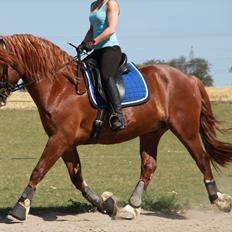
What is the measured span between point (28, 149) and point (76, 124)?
13392 mm

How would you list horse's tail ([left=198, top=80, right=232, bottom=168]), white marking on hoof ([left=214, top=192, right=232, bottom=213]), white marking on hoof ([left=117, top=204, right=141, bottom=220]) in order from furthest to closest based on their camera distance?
horse's tail ([left=198, top=80, right=232, bottom=168]), white marking on hoof ([left=214, top=192, right=232, bottom=213]), white marking on hoof ([left=117, top=204, right=141, bottom=220])

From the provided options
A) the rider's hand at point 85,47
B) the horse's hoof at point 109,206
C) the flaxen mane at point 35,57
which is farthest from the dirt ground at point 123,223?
the rider's hand at point 85,47

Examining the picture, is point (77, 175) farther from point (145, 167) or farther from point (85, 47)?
point (85, 47)

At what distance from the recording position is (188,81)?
9773 mm

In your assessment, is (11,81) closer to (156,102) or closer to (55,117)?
(55,117)

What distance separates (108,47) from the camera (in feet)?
29.5

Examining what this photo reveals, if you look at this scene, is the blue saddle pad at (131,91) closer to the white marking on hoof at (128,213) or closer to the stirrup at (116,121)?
the stirrup at (116,121)

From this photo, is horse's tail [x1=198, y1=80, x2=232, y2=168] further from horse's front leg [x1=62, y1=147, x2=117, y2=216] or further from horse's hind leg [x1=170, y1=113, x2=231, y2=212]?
horse's front leg [x1=62, y1=147, x2=117, y2=216]

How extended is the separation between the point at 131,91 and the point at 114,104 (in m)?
0.44

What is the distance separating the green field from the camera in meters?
11.1

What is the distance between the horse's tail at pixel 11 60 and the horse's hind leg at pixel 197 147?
7.74ft

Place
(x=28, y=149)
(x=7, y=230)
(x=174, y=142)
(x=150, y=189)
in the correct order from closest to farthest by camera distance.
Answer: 1. (x=7, y=230)
2. (x=150, y=189)
3. (x=28, y=149)
4. (x=174, y=142)


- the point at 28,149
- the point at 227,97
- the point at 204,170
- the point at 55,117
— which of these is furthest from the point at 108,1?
the point at 227,97

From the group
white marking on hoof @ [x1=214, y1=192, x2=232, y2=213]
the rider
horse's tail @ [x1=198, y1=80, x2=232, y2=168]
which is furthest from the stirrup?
white marking on hoof @ [x1=214, y1=192, x2=232, y2=213]
